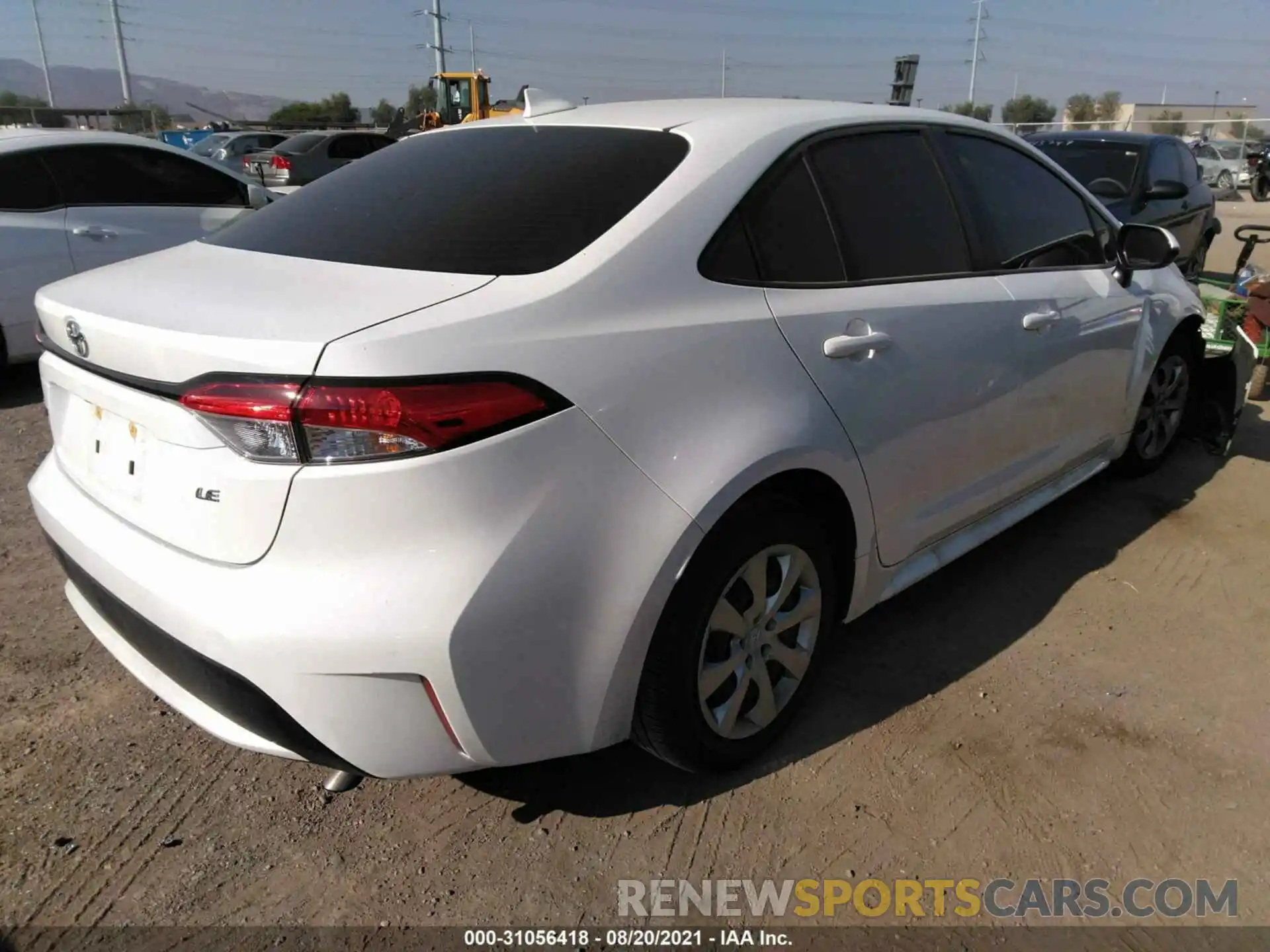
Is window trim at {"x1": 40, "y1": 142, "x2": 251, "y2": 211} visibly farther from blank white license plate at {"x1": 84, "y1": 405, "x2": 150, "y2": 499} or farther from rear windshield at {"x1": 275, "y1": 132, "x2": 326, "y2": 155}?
rear windshield at {"x1": 275, "y1": 132, "x2": 326, "y2": 155}

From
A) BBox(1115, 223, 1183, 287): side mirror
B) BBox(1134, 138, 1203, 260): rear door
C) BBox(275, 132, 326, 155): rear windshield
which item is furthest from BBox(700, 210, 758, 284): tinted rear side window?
BBox(275, 132, 326, 155): rear windshield

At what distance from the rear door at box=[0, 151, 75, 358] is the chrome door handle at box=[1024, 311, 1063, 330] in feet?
17.9

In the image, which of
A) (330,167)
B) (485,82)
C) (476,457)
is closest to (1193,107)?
(485,82)

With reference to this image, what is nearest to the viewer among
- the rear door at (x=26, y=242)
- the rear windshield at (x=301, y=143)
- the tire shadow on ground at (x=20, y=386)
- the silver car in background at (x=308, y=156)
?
the rear door at (x=26, y=242)

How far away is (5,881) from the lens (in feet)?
6.98

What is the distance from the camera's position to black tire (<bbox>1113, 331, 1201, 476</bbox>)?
4234 mm

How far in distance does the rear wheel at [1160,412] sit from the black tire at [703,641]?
2548mm

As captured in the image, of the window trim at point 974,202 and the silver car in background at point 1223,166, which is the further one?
the silver car in background at point 1223,166

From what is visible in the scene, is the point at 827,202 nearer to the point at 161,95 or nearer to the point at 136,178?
the point at 136,178

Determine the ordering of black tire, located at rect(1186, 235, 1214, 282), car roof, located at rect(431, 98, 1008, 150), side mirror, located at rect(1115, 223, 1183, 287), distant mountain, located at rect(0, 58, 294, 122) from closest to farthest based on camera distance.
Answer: car roof, located at rect(431, 98, 1008, 150) < side mirror, located at rect(1115, 223, 1183, 287) < black tire, located at rect(1186, 235, 1214, 282) < distant mountain, located at rect(0, 58, 294, 122)

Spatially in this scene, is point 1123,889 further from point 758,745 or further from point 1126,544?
point 1126,544

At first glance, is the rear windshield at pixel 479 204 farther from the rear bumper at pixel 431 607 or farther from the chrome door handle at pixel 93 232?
the chrome door handle at pixel 93 232

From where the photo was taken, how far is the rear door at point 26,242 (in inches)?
221

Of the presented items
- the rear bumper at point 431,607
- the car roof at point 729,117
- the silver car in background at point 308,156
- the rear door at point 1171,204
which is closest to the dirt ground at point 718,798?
the rear bumper at point 431,607
